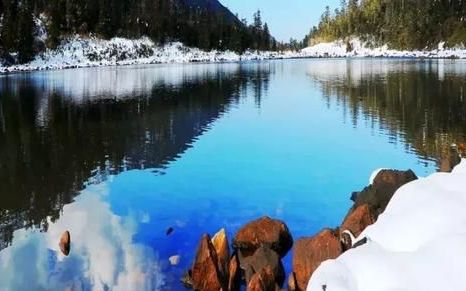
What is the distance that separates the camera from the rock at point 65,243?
1948 centimetres

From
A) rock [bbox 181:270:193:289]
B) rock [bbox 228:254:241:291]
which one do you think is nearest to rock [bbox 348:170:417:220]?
rock [bbox 228:254:241:291]

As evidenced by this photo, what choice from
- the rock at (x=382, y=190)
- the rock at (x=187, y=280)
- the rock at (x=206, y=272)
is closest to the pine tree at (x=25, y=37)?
the rock at (x=382, y=190)

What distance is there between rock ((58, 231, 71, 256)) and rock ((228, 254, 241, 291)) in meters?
6.28

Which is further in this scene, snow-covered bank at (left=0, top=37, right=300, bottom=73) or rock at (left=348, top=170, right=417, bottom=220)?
snow-covered bank at (left=0, top=37, right=300, bottom=73)

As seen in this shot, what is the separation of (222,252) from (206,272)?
0.98 metres

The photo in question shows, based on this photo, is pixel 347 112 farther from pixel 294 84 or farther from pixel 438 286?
pixel 438 286

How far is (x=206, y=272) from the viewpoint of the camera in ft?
52.6

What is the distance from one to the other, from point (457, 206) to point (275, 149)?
23098 millimetres

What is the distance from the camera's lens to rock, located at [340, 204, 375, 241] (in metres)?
17.2

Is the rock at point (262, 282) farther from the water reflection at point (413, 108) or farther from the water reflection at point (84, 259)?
the water reflection at point (413, 108)

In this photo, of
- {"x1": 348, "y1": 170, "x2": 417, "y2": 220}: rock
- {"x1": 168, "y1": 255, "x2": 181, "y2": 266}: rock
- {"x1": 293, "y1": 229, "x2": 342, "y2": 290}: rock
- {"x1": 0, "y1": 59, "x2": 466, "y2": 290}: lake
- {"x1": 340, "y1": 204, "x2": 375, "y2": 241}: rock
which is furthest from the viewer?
{"x1": 0, "y1": 59, "x2": 466, "y2": 290}: lake

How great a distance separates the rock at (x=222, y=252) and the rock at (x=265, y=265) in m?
0.59

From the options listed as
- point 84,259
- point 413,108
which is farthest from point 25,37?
point 84,259

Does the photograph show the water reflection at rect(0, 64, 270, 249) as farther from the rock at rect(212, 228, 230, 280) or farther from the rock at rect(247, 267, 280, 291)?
the rock at rect(247, 267, 280, 291)
